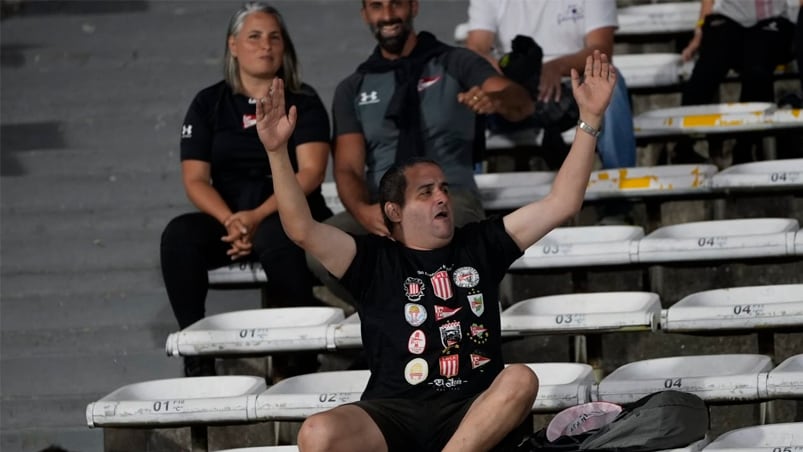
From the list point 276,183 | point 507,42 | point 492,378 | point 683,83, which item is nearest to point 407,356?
point 492,378

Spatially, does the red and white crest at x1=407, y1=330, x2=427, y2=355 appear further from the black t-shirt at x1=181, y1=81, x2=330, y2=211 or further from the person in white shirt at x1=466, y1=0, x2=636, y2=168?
the person in white shirt at x1=466, y1=0, x2=636, y2=168

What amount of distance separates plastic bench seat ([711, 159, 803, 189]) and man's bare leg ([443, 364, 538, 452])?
1737 mm

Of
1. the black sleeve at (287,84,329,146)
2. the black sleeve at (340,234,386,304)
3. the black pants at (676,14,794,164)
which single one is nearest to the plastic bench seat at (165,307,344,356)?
the black sleeve at (340,234,386,304)

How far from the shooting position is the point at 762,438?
3.72m

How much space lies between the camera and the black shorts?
3.85m

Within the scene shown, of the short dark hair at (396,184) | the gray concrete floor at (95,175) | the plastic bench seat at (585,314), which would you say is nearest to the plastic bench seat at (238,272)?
the gray concrete floor at (95,175)

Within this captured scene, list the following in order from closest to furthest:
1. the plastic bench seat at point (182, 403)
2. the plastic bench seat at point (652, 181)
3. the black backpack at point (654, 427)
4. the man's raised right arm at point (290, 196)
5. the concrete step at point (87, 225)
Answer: the black backpack at point (654, 427)
the man's raised right arm at point (290, 196)
the plastic bench seat at point (182, 403)
the plastic bench seat at point (652, 181)
the concrete step at point (87, 225)

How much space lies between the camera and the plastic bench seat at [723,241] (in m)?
4.74

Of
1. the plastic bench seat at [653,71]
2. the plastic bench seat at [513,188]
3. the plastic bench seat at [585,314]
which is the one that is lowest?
the plastic bench seat at [585,314]

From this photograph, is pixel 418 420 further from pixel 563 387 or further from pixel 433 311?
pixel 563 387

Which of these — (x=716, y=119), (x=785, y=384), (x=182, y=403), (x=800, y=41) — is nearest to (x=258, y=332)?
(x=182, y=403)

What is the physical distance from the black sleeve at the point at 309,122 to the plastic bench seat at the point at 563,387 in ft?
4.48

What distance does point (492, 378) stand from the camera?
3979 mm

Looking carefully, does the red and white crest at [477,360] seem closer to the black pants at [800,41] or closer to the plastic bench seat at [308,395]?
the plastic bench seat at [308,395]
